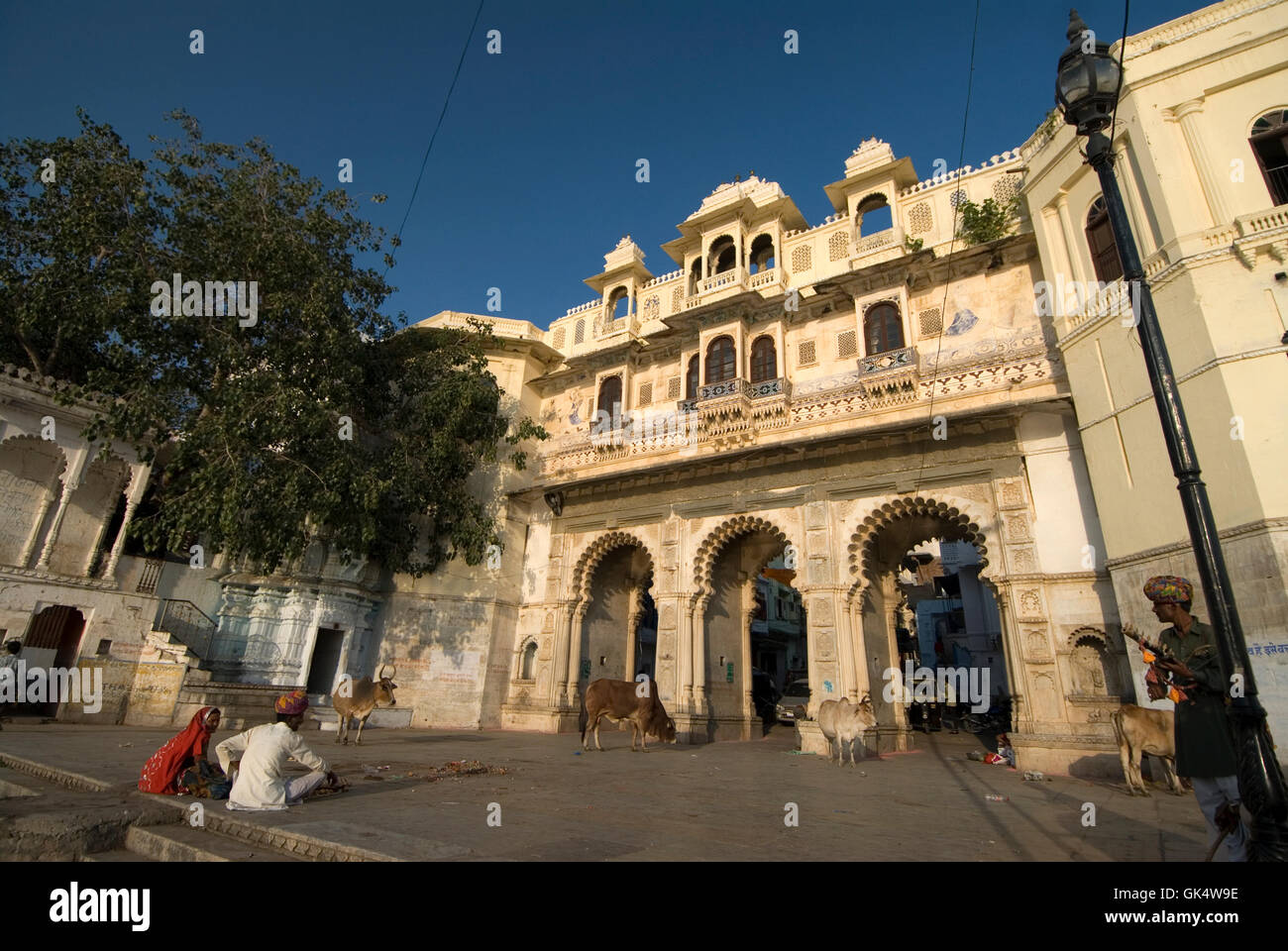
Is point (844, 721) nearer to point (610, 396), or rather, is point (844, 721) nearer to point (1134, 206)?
point (1134, 206)

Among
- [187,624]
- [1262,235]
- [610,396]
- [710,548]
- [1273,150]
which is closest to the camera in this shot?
[1262,235]

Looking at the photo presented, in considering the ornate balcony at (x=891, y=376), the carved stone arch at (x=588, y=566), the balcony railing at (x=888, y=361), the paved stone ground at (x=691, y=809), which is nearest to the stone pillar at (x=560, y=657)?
the carved stone arch at (x=588, y=566)

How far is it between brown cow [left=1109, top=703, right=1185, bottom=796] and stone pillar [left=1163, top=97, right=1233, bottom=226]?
792 cm

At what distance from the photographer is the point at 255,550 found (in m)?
14.4

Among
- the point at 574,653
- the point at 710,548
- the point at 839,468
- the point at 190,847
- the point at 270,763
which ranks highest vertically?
the point at 839,468

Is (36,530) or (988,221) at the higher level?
(988,221)


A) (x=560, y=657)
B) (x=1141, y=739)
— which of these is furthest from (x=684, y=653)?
(x=1141, y=739)

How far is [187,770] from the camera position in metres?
5.71

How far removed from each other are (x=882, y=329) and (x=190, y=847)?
16700mm

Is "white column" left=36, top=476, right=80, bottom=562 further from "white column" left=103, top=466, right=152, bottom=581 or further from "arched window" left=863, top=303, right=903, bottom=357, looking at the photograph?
"arched window" left=863, top=303, right=903, bottom=357

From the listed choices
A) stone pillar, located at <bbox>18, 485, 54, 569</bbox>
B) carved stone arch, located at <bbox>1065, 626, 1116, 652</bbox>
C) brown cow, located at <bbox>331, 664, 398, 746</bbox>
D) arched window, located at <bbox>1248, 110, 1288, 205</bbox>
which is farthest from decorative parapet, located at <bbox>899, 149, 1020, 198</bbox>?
stone pillar, located at <bbox>18, 485, 54, 569</bbox>

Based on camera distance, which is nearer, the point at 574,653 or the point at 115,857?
the point at 115,857

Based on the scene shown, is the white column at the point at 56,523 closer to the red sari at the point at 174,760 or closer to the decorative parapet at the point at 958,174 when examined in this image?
the red sari at the point at 174,760
